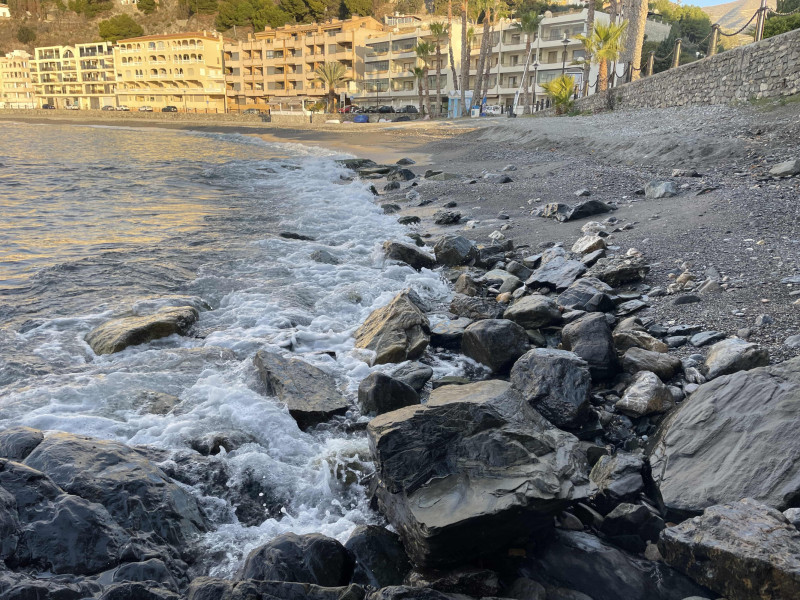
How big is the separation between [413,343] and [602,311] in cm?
198

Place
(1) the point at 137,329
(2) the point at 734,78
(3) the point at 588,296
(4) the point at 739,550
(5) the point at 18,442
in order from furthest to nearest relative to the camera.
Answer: (2) the point at 734,78 < (1) the point at 137,329 < (3) the point at 588,296 < (5) the point at 18,442 < (4) the point at 739,550

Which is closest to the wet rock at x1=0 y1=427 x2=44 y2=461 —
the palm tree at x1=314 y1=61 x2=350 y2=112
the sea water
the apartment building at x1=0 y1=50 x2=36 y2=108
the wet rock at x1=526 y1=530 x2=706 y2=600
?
the sea water

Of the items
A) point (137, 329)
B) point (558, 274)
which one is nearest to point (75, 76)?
point (137, 329)

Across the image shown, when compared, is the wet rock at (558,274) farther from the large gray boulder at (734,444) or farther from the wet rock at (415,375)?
the large gray boulder at (734,444)

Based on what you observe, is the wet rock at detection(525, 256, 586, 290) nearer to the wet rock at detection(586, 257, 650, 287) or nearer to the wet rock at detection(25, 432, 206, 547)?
the wet rock at detection(586, 257, 650, 287)

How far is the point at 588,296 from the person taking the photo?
5941mm

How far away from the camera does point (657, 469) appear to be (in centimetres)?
331

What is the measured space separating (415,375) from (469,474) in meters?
1.98

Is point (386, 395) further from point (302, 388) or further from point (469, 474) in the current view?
point (469, 474)

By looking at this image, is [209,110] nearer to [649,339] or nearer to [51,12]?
[51,12]

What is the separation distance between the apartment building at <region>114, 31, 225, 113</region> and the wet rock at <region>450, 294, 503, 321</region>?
98255 mm

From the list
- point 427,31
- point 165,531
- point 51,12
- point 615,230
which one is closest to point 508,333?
point 165,531

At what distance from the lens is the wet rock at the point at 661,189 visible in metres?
9.48

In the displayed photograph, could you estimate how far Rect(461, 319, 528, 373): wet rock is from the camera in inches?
204
